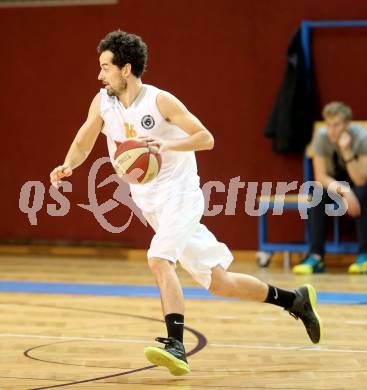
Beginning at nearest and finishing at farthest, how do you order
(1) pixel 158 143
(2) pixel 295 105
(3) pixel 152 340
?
(1) pixel 158 143
(3) pixel 152 340
(2) pixel 295 105

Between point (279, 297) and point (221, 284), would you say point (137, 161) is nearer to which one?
point (221, 284)

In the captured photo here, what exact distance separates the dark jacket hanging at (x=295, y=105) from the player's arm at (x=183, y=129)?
5321 millimetres

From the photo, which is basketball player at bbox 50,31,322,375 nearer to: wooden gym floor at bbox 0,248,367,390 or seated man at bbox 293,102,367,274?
wooden gym floor at bbox 0,248,367,390

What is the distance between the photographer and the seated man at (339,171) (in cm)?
882

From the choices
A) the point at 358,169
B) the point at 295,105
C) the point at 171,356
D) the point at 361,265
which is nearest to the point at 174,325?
the point at 171,356

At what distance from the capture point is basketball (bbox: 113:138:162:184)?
453cm

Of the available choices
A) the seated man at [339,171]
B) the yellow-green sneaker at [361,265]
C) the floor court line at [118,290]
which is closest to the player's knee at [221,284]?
the floor court line at [118,290]

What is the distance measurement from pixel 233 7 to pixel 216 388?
22.5 ft

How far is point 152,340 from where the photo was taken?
545cm

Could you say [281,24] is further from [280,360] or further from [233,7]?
[280,360]

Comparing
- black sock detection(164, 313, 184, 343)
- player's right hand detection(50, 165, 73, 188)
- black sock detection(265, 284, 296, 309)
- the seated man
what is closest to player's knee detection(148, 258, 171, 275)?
black sock detection(164, 313, 184, 343)

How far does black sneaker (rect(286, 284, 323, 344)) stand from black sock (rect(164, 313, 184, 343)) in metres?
0.88

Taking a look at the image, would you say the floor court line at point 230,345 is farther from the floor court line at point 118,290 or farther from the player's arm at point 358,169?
the player's arm at point 358,169

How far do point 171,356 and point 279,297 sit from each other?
938 millimetres
